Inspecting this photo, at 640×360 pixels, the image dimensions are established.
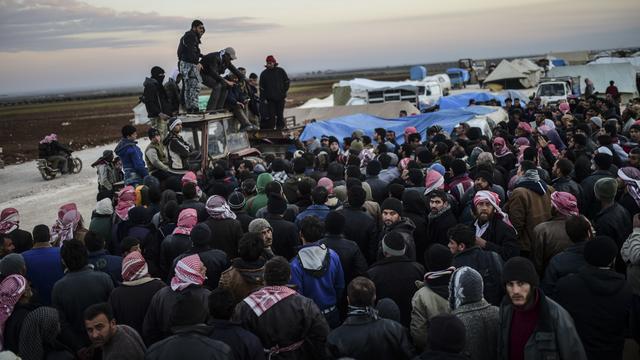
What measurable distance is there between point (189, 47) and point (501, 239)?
24.2 ft

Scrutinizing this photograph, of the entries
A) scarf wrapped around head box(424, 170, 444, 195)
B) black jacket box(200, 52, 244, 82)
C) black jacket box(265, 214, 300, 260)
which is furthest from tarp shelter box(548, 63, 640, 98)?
black jacket box(265, 214, 300, 260)

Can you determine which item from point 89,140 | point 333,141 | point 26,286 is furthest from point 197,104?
point 89,140

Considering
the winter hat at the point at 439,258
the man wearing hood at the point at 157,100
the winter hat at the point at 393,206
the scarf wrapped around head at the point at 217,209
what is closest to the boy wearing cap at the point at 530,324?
the winter hat at the point at 439,258

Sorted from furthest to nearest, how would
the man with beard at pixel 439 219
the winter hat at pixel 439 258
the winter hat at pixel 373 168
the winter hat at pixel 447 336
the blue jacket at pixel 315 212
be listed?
the winter hat at pixel 373 168, the blue jacket at pixel 315 212, the man with beard at pixel 439 219, the winter hat at pixel 439 258, the winter hat at pixel 447 336

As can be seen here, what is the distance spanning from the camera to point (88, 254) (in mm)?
5008

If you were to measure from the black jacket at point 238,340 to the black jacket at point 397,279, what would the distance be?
4.35 feet

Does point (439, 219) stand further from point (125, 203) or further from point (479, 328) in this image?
point (125, 203)

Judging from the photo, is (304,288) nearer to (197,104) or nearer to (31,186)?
(197,104)

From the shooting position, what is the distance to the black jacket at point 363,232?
5.68 metres

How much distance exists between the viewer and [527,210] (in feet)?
18.9

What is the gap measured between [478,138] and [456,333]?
812cm

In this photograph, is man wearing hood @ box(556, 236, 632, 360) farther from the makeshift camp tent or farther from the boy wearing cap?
the makeshift camp tent

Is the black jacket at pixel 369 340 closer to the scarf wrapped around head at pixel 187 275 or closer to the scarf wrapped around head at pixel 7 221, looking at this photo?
the scarf wrapped around head at pixel 187 275

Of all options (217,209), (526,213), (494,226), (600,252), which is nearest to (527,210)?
(526,213)
